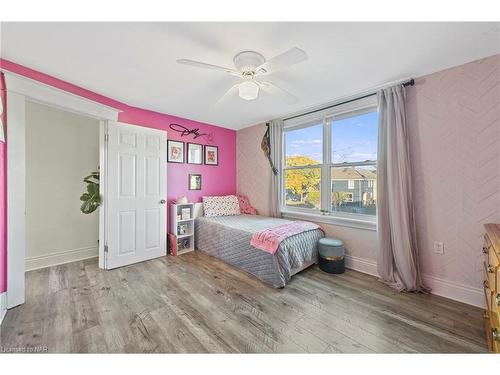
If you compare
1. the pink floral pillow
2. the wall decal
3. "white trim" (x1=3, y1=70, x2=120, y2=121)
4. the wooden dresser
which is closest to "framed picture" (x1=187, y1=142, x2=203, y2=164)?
the wall decal

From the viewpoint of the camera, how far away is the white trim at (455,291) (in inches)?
72.2

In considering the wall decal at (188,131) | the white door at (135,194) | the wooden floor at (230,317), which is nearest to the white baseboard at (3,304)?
the wooden floor at (230,317)

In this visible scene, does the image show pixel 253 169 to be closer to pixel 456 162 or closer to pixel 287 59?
pixel 287 59

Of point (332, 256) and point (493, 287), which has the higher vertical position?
point (493, 287)

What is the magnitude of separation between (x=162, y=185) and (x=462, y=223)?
3.75 metres

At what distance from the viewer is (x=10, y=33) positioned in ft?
4.85

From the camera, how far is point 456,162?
76.3 inches

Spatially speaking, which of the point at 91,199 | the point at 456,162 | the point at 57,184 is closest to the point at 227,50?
the point at 456,162

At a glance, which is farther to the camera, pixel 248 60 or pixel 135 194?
pixel 135 194

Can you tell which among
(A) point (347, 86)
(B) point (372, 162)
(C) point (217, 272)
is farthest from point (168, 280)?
(A) point (347, 86)

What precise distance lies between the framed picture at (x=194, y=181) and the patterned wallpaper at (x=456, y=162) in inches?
129

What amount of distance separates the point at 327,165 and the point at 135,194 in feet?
9.59

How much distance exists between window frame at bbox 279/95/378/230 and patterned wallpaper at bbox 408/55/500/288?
52 cm

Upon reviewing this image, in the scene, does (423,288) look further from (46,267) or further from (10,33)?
(46,267)
